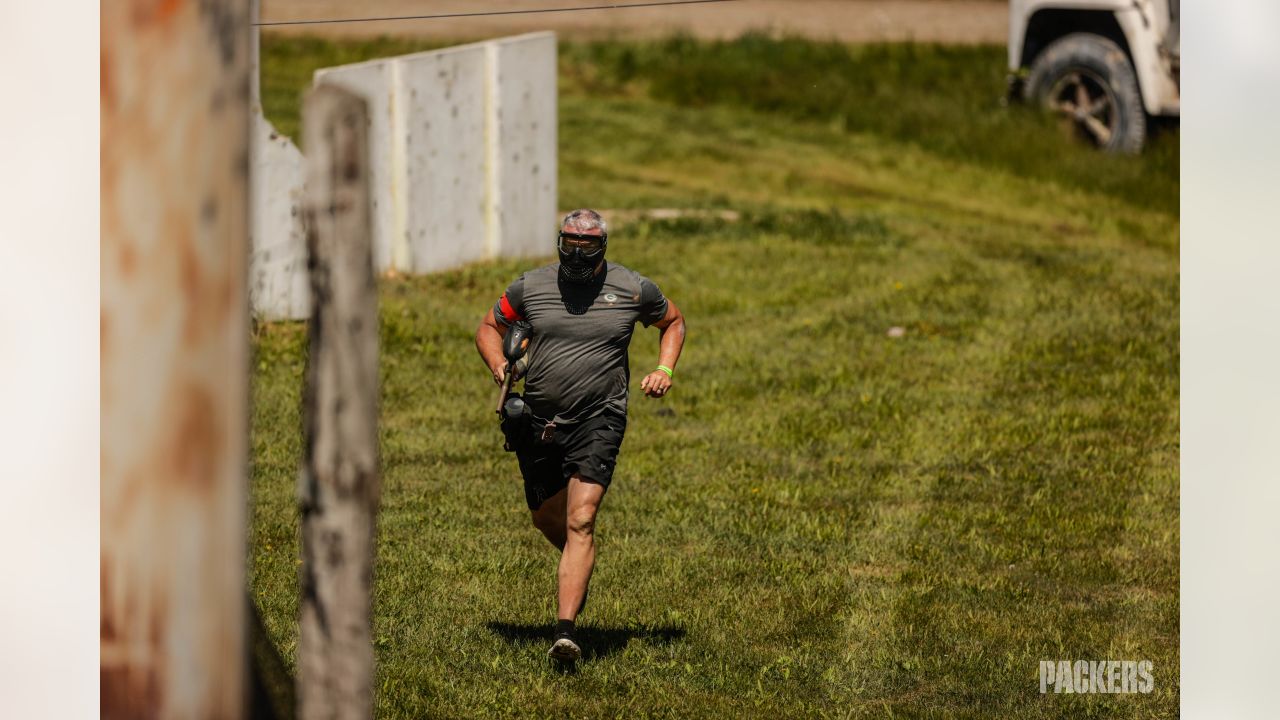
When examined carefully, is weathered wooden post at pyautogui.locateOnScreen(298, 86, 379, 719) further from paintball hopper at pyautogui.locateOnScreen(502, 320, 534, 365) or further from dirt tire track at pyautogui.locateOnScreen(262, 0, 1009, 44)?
dirt tire track at pyautogui.locateOnScreen(262, 0, 1009, 44)

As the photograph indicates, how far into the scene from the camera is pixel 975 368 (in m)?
15.4

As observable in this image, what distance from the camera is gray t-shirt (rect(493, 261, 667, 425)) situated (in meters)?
8.27

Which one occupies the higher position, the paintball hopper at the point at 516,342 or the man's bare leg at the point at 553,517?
the paintball hopper at the point at 516,342

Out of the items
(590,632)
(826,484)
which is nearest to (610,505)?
(826,484)

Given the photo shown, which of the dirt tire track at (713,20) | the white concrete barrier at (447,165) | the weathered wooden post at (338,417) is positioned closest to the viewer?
the weathered wooden post at (338,417)

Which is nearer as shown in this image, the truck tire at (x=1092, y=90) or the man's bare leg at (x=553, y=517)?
the man's bare leg at (x=553, y=517)

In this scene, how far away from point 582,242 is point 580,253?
0.21ft

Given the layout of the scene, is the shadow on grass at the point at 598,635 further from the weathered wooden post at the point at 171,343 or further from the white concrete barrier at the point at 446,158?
the white concrete barrier at the point at 446,158

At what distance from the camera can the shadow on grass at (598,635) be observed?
8578mm

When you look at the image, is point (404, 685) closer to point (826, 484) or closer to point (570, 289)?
point (570, 289)

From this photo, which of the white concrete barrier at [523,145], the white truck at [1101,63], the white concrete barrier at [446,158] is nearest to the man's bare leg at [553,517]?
the white concrete barrier at [446,158]
